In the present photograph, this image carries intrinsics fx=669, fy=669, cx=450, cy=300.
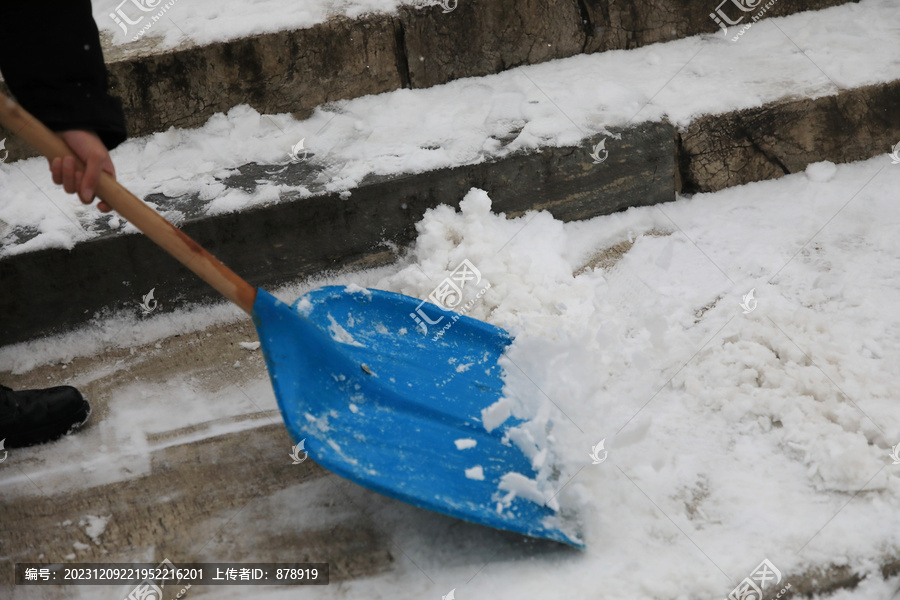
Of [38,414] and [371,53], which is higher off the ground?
[371,53]

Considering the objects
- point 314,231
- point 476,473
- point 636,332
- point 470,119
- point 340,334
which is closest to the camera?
point 476,473

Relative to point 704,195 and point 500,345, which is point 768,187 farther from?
point 500,345

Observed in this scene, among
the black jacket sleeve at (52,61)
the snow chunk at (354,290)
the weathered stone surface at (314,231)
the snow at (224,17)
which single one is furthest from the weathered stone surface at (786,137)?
the black jacket sleeve at (52,61)

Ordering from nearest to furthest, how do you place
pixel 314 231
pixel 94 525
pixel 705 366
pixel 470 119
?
pixel 94 525 < pixel 705 366 < pixel 314 231 < pixel 470 119

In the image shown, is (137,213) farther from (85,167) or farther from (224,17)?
(224,17)

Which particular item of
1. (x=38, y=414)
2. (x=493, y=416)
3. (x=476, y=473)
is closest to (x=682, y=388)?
(x=493, y=416)

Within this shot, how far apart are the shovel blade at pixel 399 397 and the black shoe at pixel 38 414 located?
2.51 ft

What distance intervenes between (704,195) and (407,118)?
125 centimetres

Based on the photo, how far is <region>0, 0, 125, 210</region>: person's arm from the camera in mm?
1409

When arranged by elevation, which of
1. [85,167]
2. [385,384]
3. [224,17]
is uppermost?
[224,17]

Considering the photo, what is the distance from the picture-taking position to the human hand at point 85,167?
1410mm

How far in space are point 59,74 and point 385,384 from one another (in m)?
1.04

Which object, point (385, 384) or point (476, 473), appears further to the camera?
point (385, 384)

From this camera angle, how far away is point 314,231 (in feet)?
7.86
